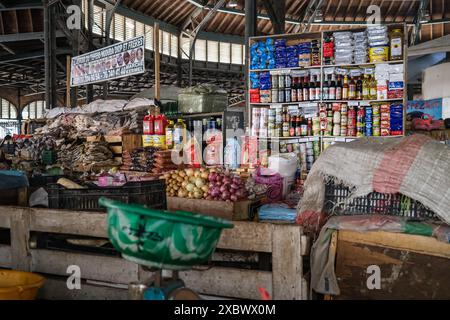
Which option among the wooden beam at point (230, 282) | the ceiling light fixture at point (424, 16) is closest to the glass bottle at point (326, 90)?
the wooden beam at point (230, 282)

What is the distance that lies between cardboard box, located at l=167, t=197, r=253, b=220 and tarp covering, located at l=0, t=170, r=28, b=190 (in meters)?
1.60

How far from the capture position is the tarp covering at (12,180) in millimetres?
4055

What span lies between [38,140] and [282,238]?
6923 millimetres

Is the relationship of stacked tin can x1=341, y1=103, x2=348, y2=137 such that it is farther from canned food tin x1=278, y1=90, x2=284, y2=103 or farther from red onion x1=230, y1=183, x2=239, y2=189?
red onion x1=230, y1=183, x2=239, y2=189

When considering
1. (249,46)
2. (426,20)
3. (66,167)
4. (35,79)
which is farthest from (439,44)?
(35,79)

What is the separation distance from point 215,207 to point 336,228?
3.22ft

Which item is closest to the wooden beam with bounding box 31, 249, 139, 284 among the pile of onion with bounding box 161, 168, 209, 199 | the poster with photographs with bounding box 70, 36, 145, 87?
the pile of onion with bounding box 161, 168, 209, 199

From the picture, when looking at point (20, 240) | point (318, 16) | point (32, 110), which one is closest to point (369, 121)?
point (20, 240)

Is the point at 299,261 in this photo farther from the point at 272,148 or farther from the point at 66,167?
the point at 66,167

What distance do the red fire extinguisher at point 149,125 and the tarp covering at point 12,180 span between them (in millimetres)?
2983

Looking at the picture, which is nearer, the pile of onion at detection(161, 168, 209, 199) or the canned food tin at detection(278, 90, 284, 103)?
the pile of onion at detection(161, 168, 209, 199)

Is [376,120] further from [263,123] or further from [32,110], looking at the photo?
[32,110]

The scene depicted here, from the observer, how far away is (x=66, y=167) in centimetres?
751

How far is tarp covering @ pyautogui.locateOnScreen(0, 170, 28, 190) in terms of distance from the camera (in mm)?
4055
